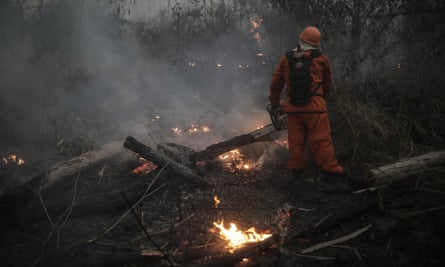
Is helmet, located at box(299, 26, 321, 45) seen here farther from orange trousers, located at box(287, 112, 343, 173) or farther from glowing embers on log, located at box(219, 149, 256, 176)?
glowing embers on log, located at box(219, 149, 256, 176)

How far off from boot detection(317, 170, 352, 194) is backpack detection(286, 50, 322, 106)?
103 centimetres

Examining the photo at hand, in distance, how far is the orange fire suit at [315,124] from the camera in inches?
162

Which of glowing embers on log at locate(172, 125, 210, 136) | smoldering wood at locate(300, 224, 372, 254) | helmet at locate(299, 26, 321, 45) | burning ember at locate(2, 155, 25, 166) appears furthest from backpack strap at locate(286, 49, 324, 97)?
burning ember at locate(2, 155, 25, 166)

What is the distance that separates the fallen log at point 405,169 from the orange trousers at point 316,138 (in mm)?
512

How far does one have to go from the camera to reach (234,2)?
11.1 meters

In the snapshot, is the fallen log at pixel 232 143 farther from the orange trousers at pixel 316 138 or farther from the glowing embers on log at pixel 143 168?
the orange trousers at pixel 316 138

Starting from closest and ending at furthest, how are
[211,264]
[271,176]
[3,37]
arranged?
[211,264]
[271,176]
[3,37]

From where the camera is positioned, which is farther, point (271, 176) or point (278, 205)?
point (271, 176)

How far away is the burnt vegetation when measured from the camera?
9.93ft

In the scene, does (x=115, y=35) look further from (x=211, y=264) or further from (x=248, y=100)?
(x=211, y=264)

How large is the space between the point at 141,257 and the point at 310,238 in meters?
1.59

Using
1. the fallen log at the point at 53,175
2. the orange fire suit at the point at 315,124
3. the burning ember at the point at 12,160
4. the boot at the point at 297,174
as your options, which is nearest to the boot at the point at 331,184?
the orange fire suit at the point at 315,124

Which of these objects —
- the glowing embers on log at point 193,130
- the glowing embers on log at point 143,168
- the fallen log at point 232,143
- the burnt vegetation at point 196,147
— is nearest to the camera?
the burnt vegetation at point 196,147

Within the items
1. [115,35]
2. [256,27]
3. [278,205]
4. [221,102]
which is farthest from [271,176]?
[256,27]
